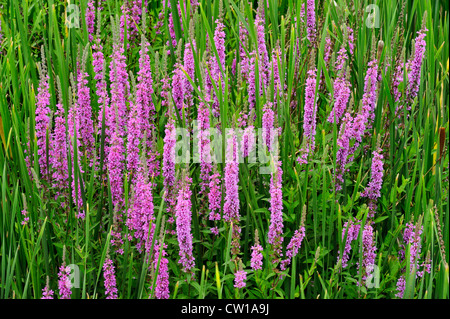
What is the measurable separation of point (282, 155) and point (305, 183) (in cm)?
31

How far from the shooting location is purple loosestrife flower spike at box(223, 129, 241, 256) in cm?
269

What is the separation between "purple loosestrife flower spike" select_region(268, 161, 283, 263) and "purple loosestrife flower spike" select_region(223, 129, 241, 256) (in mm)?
174

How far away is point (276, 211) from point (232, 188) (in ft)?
0.82

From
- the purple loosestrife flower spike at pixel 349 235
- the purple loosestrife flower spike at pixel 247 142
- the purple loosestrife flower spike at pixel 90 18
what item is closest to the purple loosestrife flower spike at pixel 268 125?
the purple loosestrife flower spike at pixel 247 142

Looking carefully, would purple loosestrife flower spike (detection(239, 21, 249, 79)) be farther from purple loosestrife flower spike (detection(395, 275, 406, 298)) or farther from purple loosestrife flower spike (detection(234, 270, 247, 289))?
purple loosestrife flower spike (detection(395, 275, 406, 298))

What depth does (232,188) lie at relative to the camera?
272 centimetres

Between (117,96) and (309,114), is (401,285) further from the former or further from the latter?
(117,96)

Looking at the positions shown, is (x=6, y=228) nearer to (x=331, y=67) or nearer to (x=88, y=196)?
(x=88, y=196)

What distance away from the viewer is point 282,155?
127 inches

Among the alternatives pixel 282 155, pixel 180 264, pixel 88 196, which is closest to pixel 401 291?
pixel 282 155

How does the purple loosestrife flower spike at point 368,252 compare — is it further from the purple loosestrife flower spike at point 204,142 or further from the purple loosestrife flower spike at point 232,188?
the purple loosestrife flower spike at point 204,142

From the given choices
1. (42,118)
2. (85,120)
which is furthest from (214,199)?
(42,118)

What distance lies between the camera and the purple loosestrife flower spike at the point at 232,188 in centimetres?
269

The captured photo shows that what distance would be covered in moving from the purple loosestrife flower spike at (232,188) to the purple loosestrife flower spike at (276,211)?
0.17 m
